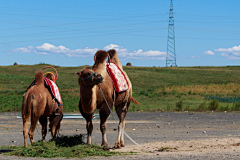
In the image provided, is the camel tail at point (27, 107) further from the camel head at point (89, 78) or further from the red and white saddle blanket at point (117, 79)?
the red and white saddle blanket at point (117, 79)

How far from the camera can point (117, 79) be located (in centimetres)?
1109

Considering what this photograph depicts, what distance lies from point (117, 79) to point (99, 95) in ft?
3.83

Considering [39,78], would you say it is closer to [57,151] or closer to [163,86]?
[57,151]

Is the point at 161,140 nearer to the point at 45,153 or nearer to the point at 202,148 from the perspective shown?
the point at 202,148

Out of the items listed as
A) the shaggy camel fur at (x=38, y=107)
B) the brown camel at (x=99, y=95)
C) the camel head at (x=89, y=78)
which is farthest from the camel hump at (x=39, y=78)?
the camel head at (x=89, y=78)

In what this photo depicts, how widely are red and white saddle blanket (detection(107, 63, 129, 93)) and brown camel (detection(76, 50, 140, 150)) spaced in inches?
6.3

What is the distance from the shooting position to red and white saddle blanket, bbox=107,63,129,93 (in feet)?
36.0

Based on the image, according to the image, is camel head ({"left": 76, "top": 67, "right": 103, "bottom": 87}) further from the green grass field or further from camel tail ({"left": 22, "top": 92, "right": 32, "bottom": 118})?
the green grass field

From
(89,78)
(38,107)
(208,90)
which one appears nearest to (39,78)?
(38,107)

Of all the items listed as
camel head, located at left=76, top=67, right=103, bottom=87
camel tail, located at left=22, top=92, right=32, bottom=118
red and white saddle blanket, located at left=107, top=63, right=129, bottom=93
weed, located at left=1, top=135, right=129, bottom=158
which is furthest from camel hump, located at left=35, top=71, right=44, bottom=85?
red and white saddle blanket, located at left=107, top=63, right=129, bottom=93

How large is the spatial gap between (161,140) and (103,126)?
3925 millimetres

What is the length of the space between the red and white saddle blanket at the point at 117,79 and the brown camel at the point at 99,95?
0.53 feet

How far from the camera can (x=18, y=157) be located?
9.23 meters

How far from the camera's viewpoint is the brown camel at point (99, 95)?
Answer: 9.34 meters
